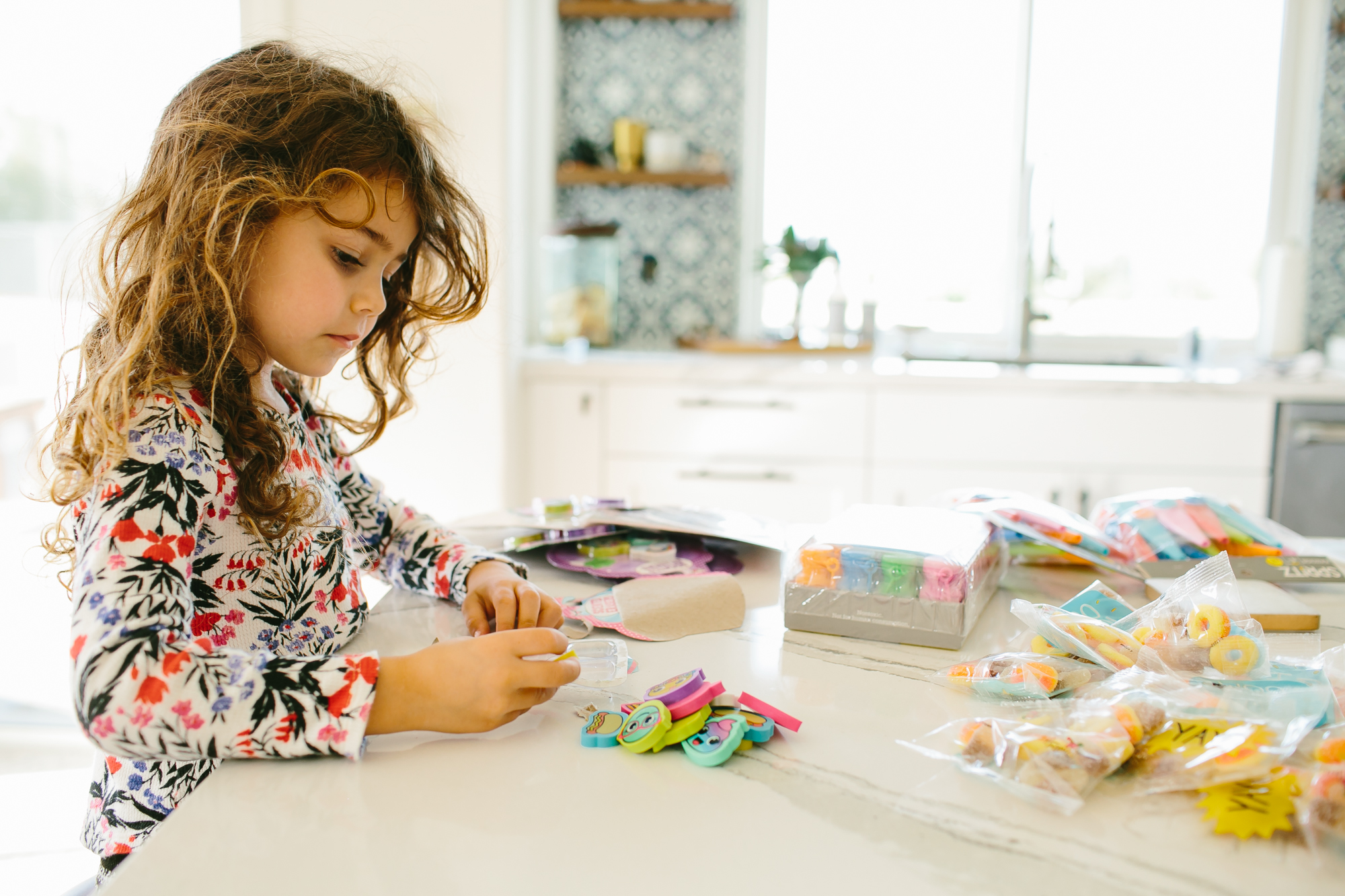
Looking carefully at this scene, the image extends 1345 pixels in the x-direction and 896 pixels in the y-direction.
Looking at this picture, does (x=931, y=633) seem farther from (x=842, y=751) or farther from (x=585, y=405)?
(x=585, y=405)

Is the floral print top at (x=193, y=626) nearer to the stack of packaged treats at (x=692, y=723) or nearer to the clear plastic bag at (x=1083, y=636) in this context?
the stack of packaged treats at (x=692, y=723)

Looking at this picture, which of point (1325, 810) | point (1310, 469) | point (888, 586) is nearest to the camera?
point (1325, 810)

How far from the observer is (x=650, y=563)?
3.20 ft

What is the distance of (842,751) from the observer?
59 centimetres

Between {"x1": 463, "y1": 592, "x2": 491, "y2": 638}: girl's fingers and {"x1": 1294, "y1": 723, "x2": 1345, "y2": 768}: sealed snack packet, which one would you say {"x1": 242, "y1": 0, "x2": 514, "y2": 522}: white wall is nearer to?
{"x1": 463, "y1": 592, "x2": 491, "y2": 638}: girl's fingers

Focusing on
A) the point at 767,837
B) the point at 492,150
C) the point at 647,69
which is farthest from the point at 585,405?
the point at 767,837

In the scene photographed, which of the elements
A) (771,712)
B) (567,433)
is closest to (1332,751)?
(771,712)

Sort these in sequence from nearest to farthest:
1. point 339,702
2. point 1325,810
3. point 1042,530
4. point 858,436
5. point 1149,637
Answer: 1. point 1325,810
2. point 339,702
3. point 1149,637
4. point 1042,530
5. point 858,436

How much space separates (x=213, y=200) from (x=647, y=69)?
102 inches

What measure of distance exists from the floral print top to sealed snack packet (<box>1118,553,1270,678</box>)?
1.82ft

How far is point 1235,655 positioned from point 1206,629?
3 cm

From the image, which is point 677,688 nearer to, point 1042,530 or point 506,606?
point 506,606

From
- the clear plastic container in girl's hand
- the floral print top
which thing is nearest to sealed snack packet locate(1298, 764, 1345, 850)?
the clear plastic container in girl's hand

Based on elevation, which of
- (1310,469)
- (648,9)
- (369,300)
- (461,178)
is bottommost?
(1310,469)
